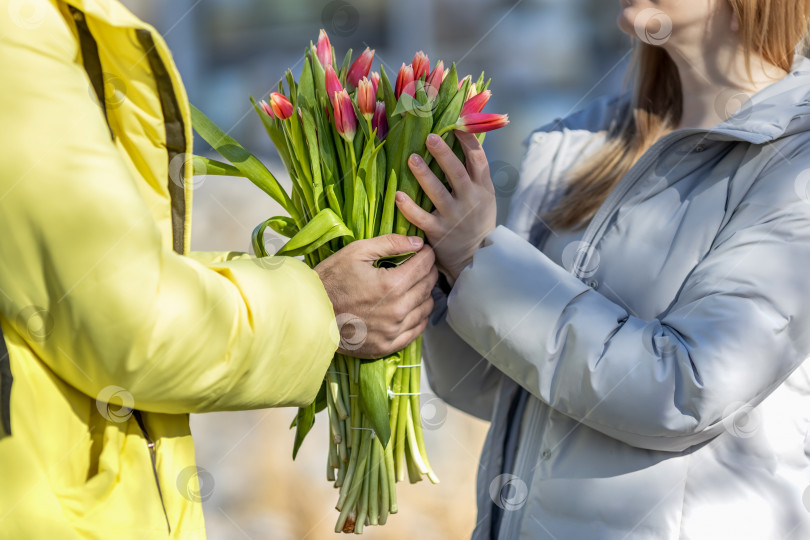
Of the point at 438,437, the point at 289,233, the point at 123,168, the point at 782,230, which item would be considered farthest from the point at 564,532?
the point at 438,437

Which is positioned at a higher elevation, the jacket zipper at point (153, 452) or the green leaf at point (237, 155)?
the green leaf at point (237, 155)

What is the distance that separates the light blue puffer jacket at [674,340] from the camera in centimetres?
111

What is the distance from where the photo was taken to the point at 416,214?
131 cm

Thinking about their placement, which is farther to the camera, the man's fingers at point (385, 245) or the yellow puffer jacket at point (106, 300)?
the man's fingers at point (385, 245)

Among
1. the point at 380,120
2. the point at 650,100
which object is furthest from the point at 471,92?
the point at 650,100

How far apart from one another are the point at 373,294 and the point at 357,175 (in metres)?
0.20

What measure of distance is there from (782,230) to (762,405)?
0.28m

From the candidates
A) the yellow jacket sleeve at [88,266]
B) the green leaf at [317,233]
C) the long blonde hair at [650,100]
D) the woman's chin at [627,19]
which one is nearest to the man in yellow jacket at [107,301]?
the yellow jacket sleeve at [88,266]

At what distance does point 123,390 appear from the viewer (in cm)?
85

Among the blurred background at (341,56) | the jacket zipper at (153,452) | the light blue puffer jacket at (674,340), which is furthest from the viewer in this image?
the blurred background at (341,56)

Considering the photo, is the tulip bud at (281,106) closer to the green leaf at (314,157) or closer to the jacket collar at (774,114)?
the green leaf at (314,157)

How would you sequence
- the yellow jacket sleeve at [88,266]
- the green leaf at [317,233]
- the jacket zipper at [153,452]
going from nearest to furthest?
the yellow jacket sleeve at [88,266], the jacket zipper at [153,452], the green leaf at [317,233]

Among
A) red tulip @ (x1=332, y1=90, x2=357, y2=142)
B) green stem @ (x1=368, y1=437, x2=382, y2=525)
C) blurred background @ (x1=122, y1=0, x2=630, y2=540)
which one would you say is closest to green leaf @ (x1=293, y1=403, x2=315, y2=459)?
green stem @ (x1=368, y1=437, x2=382, y2=525)

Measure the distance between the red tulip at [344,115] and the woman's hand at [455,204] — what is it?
0.11 metres
